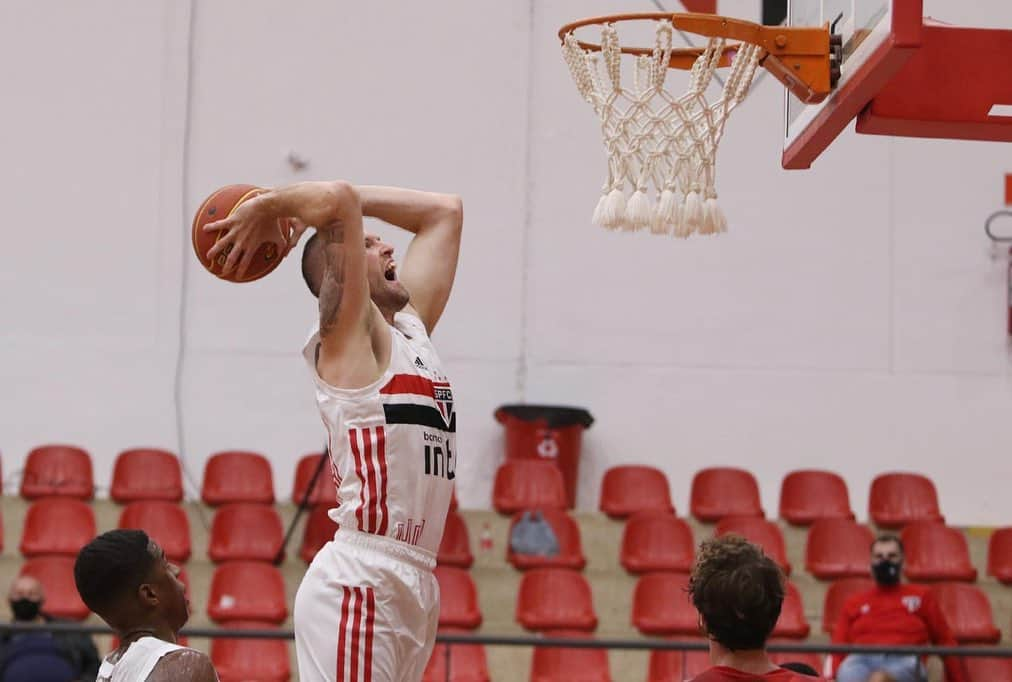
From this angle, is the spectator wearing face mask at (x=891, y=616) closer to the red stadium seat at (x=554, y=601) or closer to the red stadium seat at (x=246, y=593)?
the red stadium seat at (x=554, y=601)

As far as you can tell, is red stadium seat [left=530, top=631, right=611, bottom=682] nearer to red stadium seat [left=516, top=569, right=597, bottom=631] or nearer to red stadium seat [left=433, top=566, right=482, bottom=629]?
red stadium seat [left=516, top=569, right=597, bottom=631]

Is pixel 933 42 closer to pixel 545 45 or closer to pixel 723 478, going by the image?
pixel 723 478

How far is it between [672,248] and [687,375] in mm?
968

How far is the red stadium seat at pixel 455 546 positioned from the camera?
30.6 feet

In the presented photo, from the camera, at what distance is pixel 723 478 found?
10.3 meters

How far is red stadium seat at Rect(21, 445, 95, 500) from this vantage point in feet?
32.4

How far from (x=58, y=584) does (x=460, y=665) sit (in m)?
2.44

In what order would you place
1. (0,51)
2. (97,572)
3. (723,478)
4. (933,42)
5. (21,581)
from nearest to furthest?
(97,572)
(933,42)
(21,581)
(723,478)
(0,51)

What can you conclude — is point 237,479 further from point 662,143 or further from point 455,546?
point 662,143

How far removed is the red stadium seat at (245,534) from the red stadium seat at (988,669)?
4203mm

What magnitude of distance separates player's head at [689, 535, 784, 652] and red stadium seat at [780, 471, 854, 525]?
736 cm

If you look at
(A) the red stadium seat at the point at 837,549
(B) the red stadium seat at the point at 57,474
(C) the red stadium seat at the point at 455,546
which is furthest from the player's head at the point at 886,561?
(B) the red stadium seat at the point at 57,474

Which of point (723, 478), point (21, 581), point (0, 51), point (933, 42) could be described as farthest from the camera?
point (0, 51)

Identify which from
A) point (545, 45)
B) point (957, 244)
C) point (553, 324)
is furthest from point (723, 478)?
point (545, 45)
